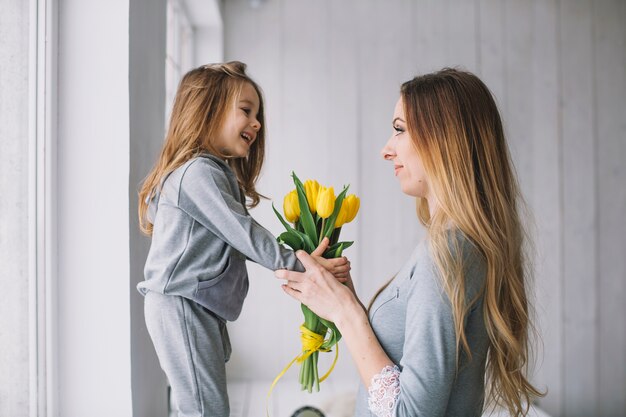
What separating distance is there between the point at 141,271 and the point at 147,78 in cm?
54

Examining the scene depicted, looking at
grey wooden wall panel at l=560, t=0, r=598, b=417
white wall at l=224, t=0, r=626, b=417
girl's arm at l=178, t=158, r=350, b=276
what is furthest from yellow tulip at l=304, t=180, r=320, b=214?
grey wooden wall panel at l=560, t=0, r=598, b=417

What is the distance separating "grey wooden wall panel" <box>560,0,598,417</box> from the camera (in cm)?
350

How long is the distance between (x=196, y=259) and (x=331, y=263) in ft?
1.08

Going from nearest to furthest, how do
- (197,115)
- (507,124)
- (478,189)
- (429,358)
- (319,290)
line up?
1. (429,358)
2. (478,189)
3. (319,290)
4. (197,115)
5. (507,124)

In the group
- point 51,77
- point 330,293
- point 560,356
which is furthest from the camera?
point 560,356

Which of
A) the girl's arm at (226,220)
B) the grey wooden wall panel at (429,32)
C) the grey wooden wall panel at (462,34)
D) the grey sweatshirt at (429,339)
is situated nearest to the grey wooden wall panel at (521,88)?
the grey wooden wall panel at (462,34)

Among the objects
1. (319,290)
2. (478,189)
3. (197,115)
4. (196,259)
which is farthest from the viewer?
(197,115)

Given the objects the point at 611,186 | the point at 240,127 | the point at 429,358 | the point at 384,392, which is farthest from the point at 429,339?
the point at 611,186

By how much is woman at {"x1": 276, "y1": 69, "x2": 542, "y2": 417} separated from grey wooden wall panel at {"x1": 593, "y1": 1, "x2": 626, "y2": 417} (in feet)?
8.87

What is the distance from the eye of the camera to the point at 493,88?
11.5ft

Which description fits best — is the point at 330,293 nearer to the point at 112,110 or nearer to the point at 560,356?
the point at 112,110

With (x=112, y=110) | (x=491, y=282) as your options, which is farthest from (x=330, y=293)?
(x=112, y=110)

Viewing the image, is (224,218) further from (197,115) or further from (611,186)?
(611,186)

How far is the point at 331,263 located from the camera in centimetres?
133
